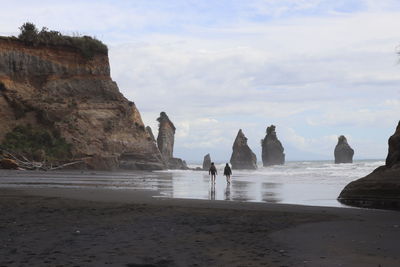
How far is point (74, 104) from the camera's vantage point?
58.2 m

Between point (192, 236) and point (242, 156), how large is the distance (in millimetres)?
100259

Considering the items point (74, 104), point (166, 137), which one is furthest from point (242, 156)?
point (74, 104)

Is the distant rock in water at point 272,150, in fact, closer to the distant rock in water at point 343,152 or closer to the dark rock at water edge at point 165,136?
Result: the distant rock in water at point 343,152

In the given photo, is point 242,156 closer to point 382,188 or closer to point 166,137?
point 166,137

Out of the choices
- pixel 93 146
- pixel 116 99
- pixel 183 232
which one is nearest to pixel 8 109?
pixel 93 146

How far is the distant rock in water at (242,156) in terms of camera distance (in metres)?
107

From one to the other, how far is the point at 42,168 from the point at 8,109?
12.1 meters

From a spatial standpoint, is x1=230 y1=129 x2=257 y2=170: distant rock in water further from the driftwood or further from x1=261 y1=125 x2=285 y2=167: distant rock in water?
the driftwood

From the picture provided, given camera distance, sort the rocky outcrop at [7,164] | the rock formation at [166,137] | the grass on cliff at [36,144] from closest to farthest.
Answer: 1. the rocky outcrop at [7,164]
2. the grass on cliff at [36,144]
3. the rock formation at [166,137]

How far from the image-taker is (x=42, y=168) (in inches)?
1790

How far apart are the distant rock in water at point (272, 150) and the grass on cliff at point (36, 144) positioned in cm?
7583

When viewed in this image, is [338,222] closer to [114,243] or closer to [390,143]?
[114,243]

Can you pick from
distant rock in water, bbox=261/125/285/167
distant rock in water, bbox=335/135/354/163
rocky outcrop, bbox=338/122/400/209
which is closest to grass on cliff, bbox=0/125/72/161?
rocky outcrop, bbox=338/122/400/209

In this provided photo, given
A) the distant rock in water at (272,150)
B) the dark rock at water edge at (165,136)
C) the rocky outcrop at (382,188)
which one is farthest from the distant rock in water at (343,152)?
the rocky outcrop at (382,188)
